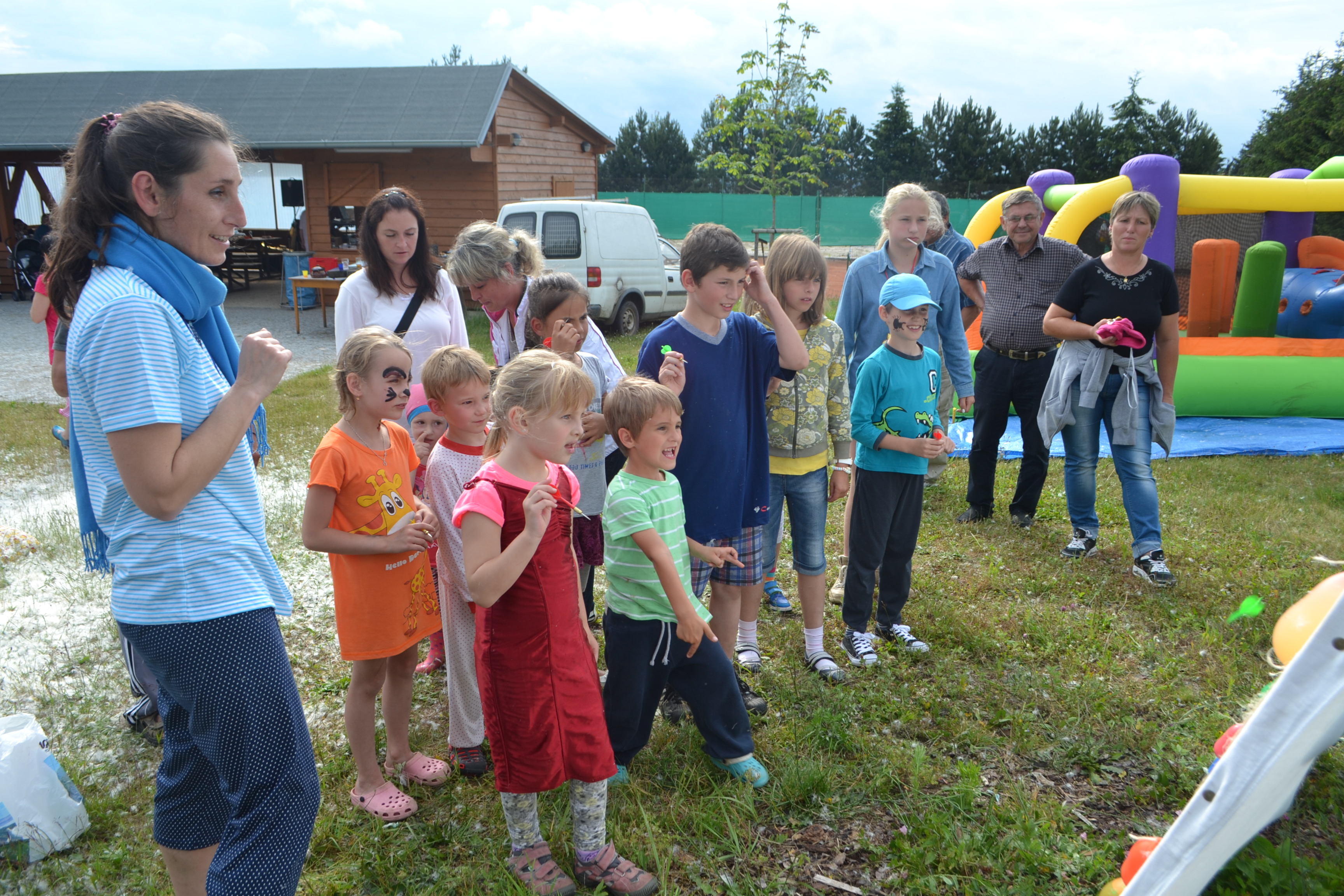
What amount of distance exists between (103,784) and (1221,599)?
488 centimetres

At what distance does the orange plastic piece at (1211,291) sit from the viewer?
8992 mm

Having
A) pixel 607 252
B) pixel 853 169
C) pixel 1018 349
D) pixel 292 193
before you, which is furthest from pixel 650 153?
pixel 1018 349

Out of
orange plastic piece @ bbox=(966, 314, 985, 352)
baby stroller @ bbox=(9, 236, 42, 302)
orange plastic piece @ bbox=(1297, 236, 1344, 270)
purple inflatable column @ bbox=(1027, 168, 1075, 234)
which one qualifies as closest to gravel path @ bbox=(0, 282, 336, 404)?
baby stroller @ bbox=(9, 236, 42, 302)

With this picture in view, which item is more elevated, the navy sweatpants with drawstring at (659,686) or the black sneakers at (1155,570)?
the navy sweatpants with drawstring at (659,686)

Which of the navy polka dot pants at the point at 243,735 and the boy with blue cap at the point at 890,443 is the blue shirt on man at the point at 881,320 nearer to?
the boy with blue cap at the point at 890,443

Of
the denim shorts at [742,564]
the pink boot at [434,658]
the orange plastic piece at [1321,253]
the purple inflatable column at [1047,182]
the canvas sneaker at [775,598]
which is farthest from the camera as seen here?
the orange plastic piece at [1321,253]

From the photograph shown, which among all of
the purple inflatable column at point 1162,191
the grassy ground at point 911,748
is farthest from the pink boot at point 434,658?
the purple inflatable column at point 1162,191

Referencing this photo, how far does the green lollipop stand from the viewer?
3930mm

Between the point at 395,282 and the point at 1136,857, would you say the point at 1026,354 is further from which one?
the point at 395,282

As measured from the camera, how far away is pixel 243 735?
5.46ft

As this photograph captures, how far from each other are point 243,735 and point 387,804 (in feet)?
3.85

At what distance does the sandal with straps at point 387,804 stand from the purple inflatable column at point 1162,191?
7464 mm

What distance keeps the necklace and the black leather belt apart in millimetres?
4090

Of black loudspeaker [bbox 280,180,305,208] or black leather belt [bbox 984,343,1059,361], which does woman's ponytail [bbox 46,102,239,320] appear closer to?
black leather belt [bbox 984,343,1059,361]
